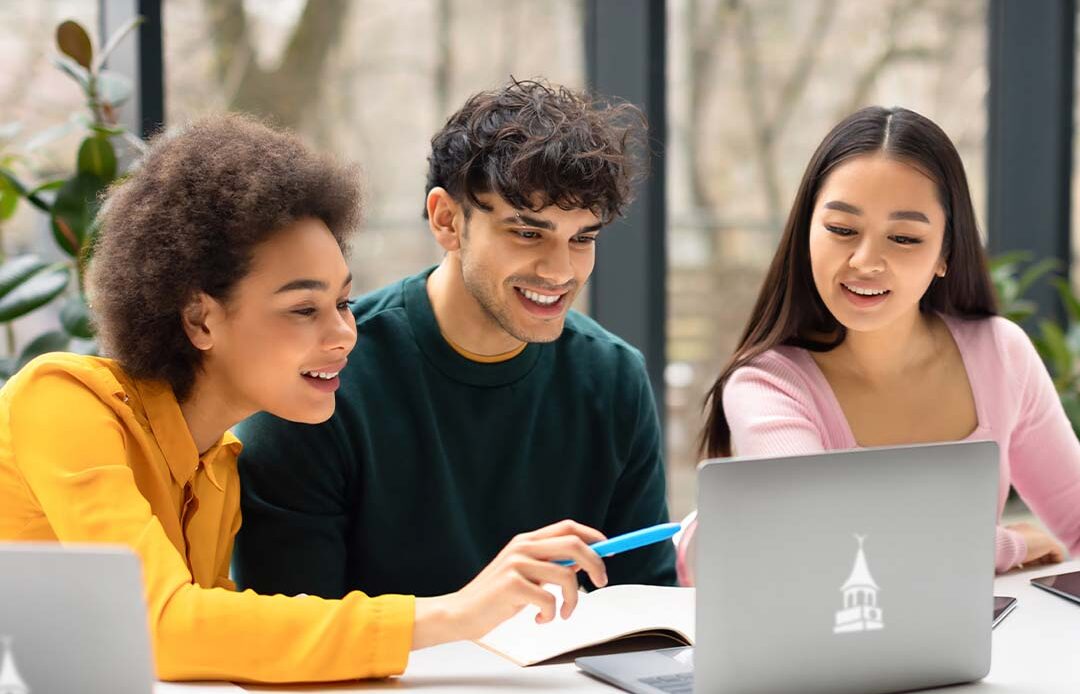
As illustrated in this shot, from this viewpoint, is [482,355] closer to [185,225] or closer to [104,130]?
[185,225]

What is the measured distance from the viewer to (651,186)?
3092 mm

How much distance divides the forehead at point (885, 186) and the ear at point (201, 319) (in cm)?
89

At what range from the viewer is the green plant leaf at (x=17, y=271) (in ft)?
7.33

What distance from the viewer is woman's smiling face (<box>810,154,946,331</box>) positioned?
1828 millimetres

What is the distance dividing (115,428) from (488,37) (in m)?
2.12

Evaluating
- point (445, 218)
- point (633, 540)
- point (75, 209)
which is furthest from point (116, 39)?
point (633, 540)

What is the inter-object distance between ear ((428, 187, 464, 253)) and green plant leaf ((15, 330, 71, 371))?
0.81 m

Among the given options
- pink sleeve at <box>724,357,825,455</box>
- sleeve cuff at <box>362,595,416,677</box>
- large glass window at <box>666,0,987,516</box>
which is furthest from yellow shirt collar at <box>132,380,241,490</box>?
large glass window at <box>666,0,987,516</box>

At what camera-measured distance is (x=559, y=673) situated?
1.36 metres

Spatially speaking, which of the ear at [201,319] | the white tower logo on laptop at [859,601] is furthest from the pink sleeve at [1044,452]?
the ear at [201,319]

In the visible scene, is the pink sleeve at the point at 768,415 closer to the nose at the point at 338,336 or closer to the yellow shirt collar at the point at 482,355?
the yellow shirt collar at the point at 482,355

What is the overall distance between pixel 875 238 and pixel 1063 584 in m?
0.53

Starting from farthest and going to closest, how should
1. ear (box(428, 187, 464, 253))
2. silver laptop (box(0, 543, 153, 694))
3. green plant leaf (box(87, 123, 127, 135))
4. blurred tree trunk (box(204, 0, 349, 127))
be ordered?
blurred tree trunk (box(204, 0, 349, 127))
green plant leaf (box(87, 123, 127, 135))
ear (box(428, 187, 464, 253))
silver laptop (box(0, 543, 153, 694))

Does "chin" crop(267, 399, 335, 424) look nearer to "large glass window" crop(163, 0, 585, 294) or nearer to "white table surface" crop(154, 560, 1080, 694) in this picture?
"white table surface" crop(154, 560, 1080, 694)
